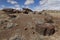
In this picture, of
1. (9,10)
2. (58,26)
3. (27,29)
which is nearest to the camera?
(27,29)

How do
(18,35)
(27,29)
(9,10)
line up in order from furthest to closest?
(9,10)
(27,29)
(18,35)

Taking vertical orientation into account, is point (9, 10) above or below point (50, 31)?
above

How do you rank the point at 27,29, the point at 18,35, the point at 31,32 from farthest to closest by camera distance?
1. the point at 27,29
2. the point at 31,32
3. the point at 18,35

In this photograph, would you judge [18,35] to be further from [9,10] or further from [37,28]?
[9,10]

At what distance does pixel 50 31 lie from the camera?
23.8m

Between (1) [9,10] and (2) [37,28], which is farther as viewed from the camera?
(1) [9,10]

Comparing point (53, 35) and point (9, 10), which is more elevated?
point (9, 10)

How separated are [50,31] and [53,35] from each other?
3.11 feet

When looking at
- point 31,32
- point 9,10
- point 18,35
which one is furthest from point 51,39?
point 9,10

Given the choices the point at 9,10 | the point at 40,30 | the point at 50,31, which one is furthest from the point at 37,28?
the point at 9,10

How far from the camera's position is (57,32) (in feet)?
79.6

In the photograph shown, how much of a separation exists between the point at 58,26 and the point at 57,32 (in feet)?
9.74

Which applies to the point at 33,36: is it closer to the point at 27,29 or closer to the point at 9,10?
the point at 27,29

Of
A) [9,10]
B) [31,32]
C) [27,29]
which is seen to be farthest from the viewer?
[9,10]
